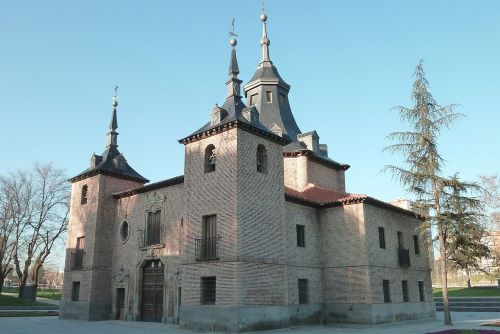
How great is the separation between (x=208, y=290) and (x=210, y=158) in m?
6.00

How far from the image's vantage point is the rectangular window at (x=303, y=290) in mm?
21125

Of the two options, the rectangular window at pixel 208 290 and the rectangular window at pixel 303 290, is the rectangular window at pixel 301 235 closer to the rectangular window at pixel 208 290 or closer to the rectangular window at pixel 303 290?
the rectangular window at pixel 303 290

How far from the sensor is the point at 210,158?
66.7ft

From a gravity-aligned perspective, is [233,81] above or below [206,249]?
above

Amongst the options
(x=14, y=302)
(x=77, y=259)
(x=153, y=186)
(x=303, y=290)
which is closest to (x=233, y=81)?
(x=153, y=186)

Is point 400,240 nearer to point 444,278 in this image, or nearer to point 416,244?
point 416,244

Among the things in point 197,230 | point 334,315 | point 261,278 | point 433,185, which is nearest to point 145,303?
point 197,230

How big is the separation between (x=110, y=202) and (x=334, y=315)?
14.3 m

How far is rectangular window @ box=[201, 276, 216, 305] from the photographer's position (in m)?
18.1

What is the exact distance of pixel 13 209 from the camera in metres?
35.6

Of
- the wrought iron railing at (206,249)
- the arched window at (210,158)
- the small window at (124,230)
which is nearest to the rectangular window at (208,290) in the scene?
the wrought iron railing at (206,249)

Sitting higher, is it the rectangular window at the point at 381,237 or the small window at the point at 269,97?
the small window at the point at 269,97

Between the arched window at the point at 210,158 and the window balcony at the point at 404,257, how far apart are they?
11571 millimetres

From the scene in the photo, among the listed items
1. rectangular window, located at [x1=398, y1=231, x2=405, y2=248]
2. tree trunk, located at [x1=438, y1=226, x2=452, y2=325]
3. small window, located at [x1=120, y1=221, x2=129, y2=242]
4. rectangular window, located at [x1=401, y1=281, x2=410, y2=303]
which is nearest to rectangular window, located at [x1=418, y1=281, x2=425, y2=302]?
rectangular window, located at [x1=401, y1=281, x2=410, y2=303]
